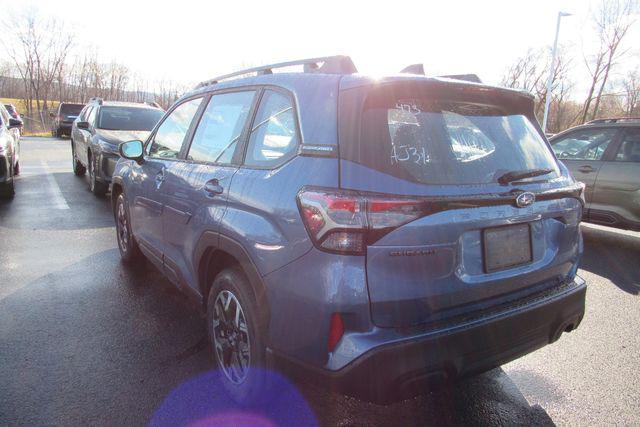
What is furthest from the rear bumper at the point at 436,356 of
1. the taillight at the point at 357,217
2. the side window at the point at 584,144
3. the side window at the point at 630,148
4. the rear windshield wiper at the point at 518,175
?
the side window at the point at 630,148

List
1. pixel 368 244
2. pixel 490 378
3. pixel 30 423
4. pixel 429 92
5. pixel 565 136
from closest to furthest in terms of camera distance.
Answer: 1. pixel 368 244
2. pixel 429 92
3. pixel 30 423
4. pixel 490 378
5. pixel 565 136

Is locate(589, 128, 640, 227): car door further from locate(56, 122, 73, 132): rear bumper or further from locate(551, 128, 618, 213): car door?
locate(56, 122, 73, 132): rear bumper

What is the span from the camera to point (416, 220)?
186 centimetres

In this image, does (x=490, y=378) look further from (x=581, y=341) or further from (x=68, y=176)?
(x=68, y=176)

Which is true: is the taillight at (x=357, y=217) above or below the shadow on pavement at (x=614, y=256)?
above

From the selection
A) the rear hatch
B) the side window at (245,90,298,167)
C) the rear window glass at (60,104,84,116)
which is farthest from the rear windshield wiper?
the rear window glass at (60,104,84,116)

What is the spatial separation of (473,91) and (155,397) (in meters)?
2.48

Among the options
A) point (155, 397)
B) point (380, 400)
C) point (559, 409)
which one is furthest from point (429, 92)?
point (155, 397)

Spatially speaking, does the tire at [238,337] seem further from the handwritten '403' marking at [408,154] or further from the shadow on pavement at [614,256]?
the shadow on pavement at [614,256]

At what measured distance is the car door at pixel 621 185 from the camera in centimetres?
594

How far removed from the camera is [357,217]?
181cm

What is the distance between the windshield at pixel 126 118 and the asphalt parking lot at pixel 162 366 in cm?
467

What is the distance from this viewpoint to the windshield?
903 centimetres

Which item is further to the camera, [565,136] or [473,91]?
[565,136]
